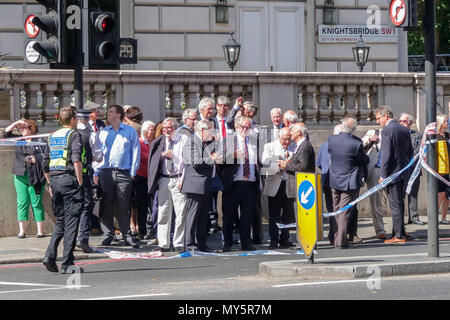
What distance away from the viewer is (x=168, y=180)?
15125 mm

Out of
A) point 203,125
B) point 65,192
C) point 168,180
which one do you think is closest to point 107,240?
point 168,180

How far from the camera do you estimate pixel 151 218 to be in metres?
16.7

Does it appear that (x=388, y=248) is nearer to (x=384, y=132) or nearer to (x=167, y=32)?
(x=384, y=132)

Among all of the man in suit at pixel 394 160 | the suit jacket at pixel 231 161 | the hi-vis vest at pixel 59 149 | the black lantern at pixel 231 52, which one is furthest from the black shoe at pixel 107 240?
the black lantern at pixel 231 52

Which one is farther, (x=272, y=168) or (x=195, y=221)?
(x=272, y=168)

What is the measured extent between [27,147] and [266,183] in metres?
3.62

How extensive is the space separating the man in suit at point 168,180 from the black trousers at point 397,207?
3.13m

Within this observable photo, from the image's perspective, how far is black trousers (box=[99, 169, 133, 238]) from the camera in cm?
1527

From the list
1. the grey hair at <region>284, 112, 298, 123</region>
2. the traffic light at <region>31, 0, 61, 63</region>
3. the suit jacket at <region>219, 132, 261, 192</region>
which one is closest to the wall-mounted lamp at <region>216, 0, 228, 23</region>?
the grey hair at <region>284, 112, 298, 123</region>

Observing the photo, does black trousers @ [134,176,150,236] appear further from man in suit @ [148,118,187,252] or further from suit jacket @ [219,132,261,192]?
suit jacket @ [219,132,261,192]

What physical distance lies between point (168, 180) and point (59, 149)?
2.86 metres

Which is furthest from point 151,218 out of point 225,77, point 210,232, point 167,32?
point 167,32

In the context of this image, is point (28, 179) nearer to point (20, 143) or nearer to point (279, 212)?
point (20, 143)

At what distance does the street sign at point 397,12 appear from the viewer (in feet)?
39.8
